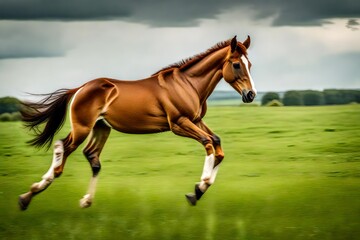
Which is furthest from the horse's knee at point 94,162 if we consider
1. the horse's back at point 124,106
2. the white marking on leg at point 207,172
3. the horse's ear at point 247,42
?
the horse's ear at point 247,42

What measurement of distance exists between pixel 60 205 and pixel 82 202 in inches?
33.3

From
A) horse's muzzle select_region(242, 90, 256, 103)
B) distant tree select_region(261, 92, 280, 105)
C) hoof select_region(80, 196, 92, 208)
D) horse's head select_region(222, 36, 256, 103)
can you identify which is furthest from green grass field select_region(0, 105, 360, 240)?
distant tree select_region(261, 92, 280, 105)

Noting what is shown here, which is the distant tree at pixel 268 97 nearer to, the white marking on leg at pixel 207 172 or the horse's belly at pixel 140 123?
the horse's belly at pixel 140 123

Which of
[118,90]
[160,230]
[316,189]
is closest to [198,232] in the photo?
[160,230]

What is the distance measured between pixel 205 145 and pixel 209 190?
2.61m

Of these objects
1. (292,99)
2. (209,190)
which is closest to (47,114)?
(209,190)

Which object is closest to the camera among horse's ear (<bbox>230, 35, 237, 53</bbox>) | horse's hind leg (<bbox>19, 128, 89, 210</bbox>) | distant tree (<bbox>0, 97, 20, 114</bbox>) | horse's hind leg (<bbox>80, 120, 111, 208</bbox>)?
horse's ear (<bbox>230, 35, 237, 53</bbox>)

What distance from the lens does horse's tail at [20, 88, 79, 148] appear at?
34.3 ft

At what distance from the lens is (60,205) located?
1109 cm

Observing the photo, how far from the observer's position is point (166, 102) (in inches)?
388

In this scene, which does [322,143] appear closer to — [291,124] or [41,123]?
[291,124]

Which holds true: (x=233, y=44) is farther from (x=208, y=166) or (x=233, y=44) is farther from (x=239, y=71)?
(x=208, y=166)

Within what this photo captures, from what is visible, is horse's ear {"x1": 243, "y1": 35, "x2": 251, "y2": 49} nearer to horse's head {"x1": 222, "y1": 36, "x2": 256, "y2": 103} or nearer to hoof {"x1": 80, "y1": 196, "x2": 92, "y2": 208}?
horse's head {"x1": 222, "y1": 36, "x2": 256, "y2": 103}

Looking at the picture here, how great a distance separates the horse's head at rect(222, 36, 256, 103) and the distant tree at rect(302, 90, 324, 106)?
49.4 feet
